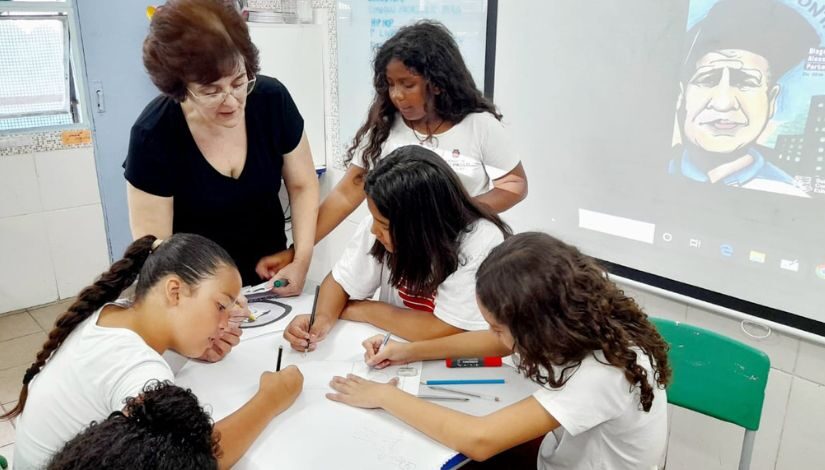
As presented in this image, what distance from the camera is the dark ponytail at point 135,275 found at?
1.19 metres

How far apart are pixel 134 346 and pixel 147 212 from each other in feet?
1.89

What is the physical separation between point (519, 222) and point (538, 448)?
3.73ft

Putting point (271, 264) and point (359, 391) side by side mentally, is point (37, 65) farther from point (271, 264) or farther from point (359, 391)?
point (359, 391)

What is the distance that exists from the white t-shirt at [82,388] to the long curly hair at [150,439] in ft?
0.64

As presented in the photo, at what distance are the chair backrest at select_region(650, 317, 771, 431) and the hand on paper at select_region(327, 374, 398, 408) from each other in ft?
2.57

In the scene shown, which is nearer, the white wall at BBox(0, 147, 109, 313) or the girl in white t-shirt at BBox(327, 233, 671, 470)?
the girl in white t-shirt at BBox(327, 233, 671, 470)

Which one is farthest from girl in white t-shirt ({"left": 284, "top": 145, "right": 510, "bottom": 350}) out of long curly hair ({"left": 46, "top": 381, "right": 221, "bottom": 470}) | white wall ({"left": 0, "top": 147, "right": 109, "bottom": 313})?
white wall ({"left": 0, "top": 147, "right": 109, "bottom": 313})

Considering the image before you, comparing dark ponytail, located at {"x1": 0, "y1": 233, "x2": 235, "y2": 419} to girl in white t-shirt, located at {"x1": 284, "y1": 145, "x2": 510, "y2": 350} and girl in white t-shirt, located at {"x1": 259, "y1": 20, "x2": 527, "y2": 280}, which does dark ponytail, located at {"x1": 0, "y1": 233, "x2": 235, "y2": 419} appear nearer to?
girl in white t-shirt, located at {"x1": 284, "y1": 145, "x2": 510, "y2": 350}

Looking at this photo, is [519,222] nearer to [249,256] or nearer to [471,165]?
[471,165]

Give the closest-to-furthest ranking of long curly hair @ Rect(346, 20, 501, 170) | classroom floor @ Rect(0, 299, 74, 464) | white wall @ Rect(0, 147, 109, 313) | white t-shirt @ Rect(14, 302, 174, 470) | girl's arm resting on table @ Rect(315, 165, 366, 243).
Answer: white t-shirt @ Rect(14, 302, 174, 470) → long curly hair @ Rect(346, 20, 501, 170) → girl's arm resting on table @ Rect(315, 165, 366, 243) → classroom floor @ Rect(0, 299, 74, 464) → white wall @ Rect(0, 147, 109, 313)

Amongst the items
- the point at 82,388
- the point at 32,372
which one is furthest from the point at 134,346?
the point at 32,372

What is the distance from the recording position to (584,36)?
2.12 meters

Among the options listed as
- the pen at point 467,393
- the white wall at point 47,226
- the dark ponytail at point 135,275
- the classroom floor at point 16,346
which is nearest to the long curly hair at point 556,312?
the pen at point 467,393

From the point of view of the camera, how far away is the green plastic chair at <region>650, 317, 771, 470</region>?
4.91 feet
